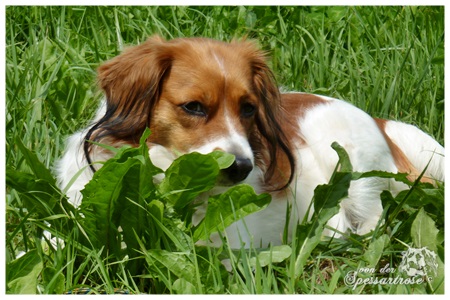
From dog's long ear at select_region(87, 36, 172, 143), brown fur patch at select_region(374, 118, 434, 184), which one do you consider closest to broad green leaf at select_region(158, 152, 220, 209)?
dog's long ear at select_region(87, 36, 172, 143)

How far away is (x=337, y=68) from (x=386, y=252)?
6.66ft

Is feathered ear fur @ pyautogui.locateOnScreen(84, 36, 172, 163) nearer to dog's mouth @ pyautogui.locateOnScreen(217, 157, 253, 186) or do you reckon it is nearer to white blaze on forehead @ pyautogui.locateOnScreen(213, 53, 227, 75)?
white blaze on forehead @ pyautogui.locateOnScreen(213, 53, 227, 75)

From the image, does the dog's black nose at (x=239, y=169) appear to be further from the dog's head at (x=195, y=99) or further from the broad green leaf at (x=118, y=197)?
the broad green leaf at (x=118, y=197)

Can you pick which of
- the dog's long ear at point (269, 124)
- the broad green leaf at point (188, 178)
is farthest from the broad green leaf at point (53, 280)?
the dog's long ear at point (269, 124)

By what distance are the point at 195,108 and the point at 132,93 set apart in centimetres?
33

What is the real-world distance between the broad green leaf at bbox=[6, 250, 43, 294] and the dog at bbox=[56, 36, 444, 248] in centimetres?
33

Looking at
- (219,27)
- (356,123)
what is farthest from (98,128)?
(219,27)

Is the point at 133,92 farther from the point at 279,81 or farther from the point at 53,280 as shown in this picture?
the point at 279,81

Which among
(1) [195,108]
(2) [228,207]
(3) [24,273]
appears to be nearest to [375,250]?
(2) [228,207]

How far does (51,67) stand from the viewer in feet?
16.2

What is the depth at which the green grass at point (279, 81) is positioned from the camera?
3188 millimetres

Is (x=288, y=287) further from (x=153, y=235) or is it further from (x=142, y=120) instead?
(x=142, y=120)

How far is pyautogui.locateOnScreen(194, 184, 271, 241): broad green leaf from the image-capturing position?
3230 mm

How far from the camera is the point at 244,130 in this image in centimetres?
355
